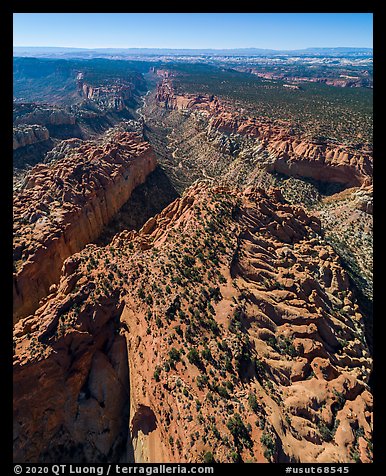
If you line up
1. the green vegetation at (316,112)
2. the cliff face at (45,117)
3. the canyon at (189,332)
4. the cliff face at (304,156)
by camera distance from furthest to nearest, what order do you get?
the cliff face at (45,117) < the green vegetation at (316,112) < the cliff face at (304,156) < the canyon at (189,332)

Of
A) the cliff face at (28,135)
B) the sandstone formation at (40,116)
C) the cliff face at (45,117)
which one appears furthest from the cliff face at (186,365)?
the sandstone formation at (40,116)

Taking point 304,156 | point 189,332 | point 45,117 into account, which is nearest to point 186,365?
point 189,332

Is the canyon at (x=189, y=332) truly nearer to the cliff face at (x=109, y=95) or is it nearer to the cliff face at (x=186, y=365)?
the cliff face at (x=186, y=365)

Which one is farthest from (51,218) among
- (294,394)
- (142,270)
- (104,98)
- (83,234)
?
(104,98)

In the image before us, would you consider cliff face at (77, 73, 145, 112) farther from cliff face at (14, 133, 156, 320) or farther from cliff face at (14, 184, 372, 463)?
cliff face at (14, 184, 372, 463)

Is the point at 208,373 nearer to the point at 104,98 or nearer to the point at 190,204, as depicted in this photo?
the point at 190,204

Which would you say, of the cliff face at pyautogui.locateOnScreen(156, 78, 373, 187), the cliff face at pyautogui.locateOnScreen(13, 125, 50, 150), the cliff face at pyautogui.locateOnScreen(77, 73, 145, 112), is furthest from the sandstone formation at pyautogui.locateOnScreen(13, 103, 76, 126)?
the cliff face at pyautogui.locateOnScreen(156, 78, 373, 187)
